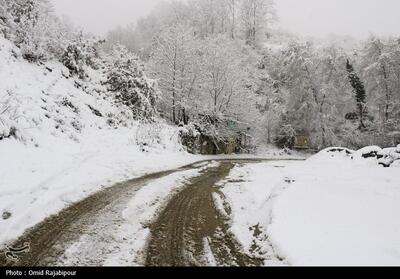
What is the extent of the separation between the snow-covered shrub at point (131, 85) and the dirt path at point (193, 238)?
15.9m

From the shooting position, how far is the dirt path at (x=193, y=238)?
20.1 ft

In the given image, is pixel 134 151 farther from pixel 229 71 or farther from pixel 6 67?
pixel 229 71

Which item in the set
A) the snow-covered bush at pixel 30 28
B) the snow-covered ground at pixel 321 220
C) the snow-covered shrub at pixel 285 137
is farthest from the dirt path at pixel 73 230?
the snow-covered shrub at pixel 285 137

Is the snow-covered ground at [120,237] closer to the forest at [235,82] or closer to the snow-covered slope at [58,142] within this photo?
the snow-covered slope at [58,142]

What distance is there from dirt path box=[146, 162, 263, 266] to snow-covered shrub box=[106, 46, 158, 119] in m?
15.9

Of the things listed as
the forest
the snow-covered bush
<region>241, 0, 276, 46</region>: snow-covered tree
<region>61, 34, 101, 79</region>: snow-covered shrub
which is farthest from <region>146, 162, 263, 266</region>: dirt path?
<region>241, 0, 276, 46</region>: snow-covered tree

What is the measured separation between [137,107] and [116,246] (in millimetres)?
19894

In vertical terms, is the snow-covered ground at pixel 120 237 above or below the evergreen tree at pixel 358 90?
below

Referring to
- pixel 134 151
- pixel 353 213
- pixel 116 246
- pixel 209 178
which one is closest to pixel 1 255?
pixel 116 246

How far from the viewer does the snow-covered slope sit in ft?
31.0

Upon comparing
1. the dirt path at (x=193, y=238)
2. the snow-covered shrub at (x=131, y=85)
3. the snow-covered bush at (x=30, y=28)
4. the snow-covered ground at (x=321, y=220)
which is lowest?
the dirt path at (x=193, y=238)

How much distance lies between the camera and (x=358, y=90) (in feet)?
136

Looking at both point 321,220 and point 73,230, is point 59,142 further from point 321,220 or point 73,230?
point 321,220

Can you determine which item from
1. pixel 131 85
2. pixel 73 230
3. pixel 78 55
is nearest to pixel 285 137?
pixel 131 85
